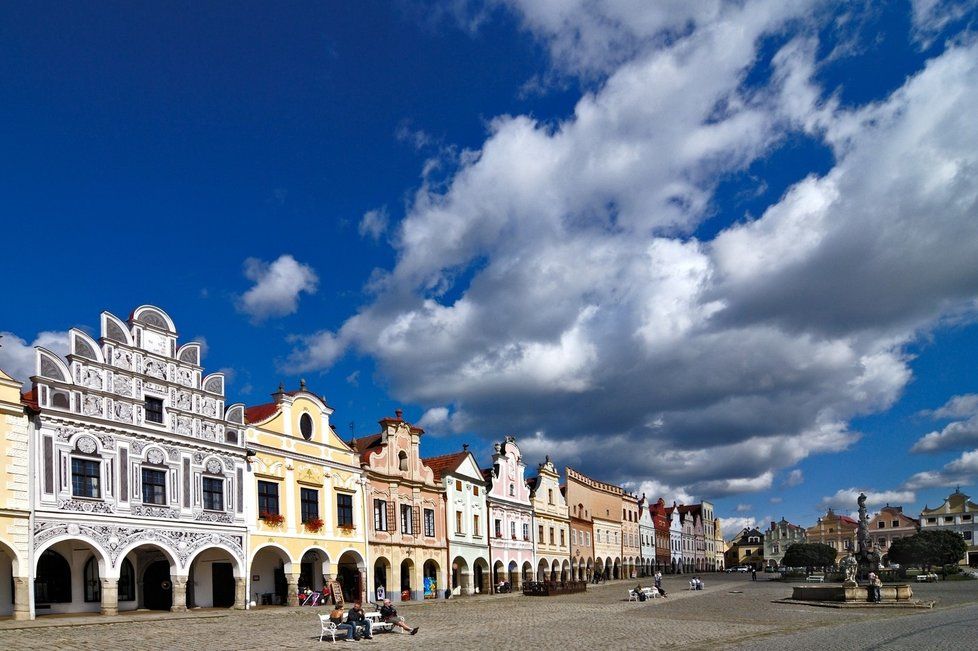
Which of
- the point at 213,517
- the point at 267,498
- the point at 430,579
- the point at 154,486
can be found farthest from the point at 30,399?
the point at 430,579

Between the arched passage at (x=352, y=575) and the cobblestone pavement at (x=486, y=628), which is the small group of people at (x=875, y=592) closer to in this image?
the cobblestone pavement at (x=486, y=628)

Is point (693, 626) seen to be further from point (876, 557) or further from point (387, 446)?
point (876, 557)

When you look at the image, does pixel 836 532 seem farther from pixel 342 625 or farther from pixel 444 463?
pixel 342 625

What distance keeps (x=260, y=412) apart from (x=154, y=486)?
8.80m

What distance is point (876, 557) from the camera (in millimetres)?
55312

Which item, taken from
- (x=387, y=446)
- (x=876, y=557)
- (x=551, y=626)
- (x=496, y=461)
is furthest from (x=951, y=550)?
(x=551, y=626)

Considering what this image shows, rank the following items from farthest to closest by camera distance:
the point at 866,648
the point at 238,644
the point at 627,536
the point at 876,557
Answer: the point at 627,536, the point at 876,557, the point at 238,644, the point at 866,648

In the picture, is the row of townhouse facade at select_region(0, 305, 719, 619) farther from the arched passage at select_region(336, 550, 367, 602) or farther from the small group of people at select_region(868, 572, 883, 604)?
the small group of people at select_region(868, 572, 883, 604)

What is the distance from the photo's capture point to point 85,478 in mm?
29391

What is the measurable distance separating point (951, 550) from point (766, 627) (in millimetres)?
58881

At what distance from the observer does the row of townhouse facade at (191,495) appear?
93.1ft

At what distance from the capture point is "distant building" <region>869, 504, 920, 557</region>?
13275 centimetres

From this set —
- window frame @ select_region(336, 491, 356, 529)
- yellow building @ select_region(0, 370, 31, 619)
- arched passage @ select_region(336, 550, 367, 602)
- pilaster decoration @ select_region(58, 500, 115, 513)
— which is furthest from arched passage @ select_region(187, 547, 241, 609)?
yellow building @ select_region(0, 370, 31, 619)

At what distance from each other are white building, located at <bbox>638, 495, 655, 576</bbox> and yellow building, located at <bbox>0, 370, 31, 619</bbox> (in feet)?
249
